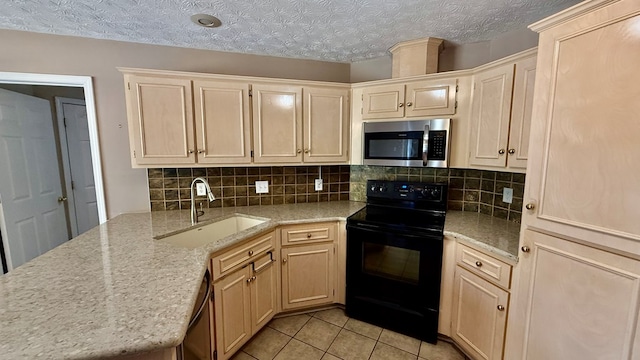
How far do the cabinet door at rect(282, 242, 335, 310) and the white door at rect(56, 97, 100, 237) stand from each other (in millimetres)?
2629

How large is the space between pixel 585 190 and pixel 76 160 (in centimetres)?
420

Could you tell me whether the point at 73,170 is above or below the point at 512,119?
below

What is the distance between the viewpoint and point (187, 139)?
197 centimetres

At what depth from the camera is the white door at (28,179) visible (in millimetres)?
2168

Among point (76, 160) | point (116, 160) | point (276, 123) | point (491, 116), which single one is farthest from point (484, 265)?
point (76, 160)

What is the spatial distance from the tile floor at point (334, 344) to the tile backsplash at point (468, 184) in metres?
1.09

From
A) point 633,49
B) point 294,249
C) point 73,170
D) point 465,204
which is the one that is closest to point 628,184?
point 633,49

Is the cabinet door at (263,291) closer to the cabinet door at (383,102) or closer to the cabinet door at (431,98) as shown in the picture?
the cabinet door at (383,102)

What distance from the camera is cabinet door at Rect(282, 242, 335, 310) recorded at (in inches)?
81.6

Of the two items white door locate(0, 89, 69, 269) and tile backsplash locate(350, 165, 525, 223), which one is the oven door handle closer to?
tile backsplash locate(350, 165, 525, 223)

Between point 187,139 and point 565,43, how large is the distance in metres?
2.27

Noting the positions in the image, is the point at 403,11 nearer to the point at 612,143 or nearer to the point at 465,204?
the point at 612,143

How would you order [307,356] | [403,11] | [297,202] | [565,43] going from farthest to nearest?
[297,202]
[307,356]
[403,11]
[565,43]

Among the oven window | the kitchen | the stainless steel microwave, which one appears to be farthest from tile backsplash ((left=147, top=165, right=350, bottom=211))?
the oven window
